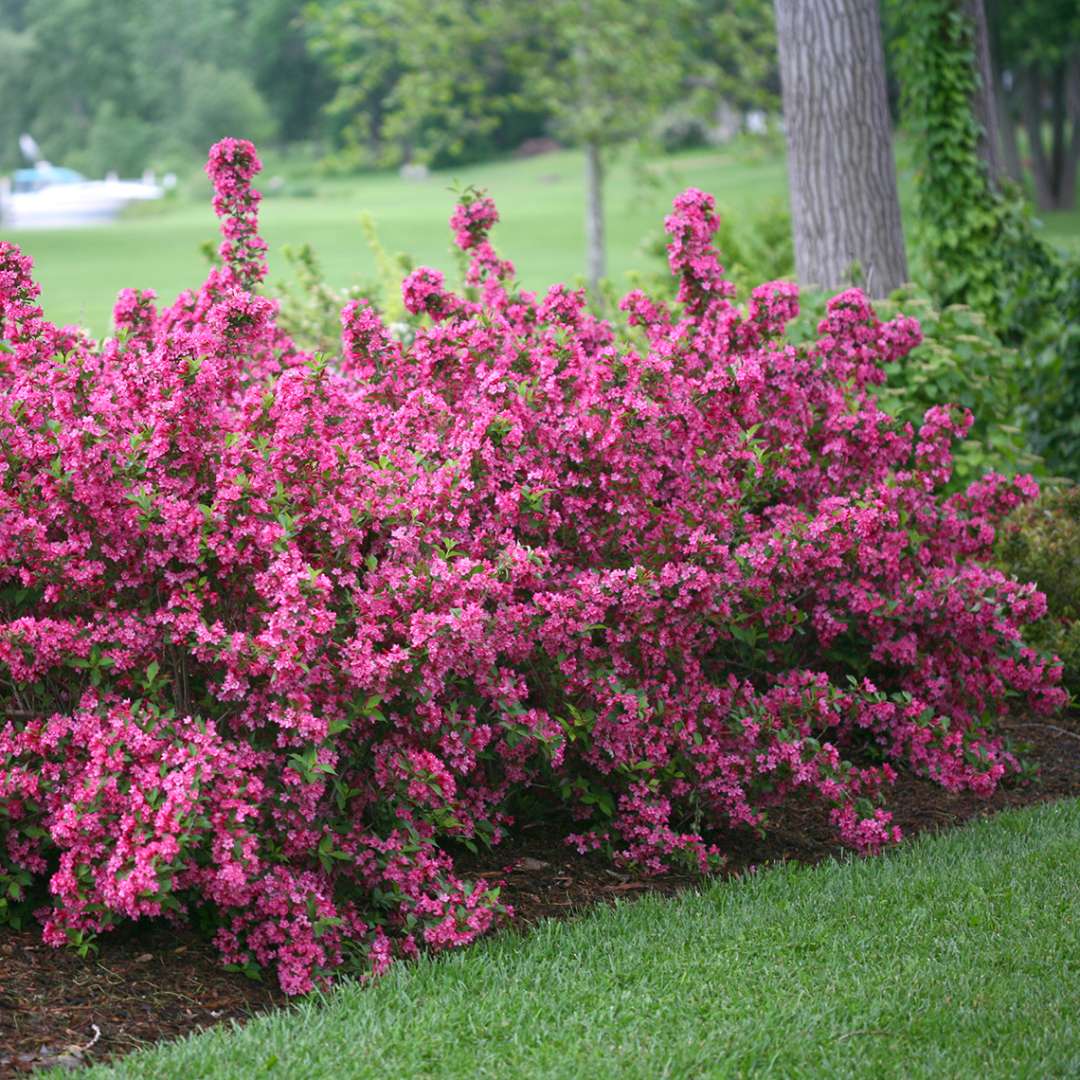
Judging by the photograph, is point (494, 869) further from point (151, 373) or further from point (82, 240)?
point (82, 240)

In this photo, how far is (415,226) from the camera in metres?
44.4

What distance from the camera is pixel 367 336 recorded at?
538cm

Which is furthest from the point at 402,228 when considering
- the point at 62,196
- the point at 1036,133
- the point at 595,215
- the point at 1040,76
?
the point at 62,196

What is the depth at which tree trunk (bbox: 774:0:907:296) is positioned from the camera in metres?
9.76

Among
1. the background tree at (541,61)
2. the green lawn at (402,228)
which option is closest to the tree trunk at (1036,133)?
the green lawn at (402,228)

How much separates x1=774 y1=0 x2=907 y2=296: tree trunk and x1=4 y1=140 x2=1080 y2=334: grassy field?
8.84 m

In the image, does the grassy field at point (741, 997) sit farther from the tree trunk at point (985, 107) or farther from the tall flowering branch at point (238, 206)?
the tree trunk at point (985, 107)

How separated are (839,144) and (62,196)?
2743 inches

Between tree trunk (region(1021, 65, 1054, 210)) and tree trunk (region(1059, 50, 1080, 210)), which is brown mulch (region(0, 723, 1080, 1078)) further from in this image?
tree trunk (region(1059, 50, 1080, 210))

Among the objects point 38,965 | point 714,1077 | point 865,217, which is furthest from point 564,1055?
point 865,217

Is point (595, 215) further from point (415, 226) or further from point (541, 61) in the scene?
point (415, 226)

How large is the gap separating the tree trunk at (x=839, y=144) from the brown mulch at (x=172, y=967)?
17.4ft

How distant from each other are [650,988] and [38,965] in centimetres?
160

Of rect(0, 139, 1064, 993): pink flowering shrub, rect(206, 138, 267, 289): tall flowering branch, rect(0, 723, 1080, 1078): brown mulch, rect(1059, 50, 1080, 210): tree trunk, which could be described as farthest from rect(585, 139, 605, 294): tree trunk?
rect(1059, 50, 1080, 210): tree trunk
